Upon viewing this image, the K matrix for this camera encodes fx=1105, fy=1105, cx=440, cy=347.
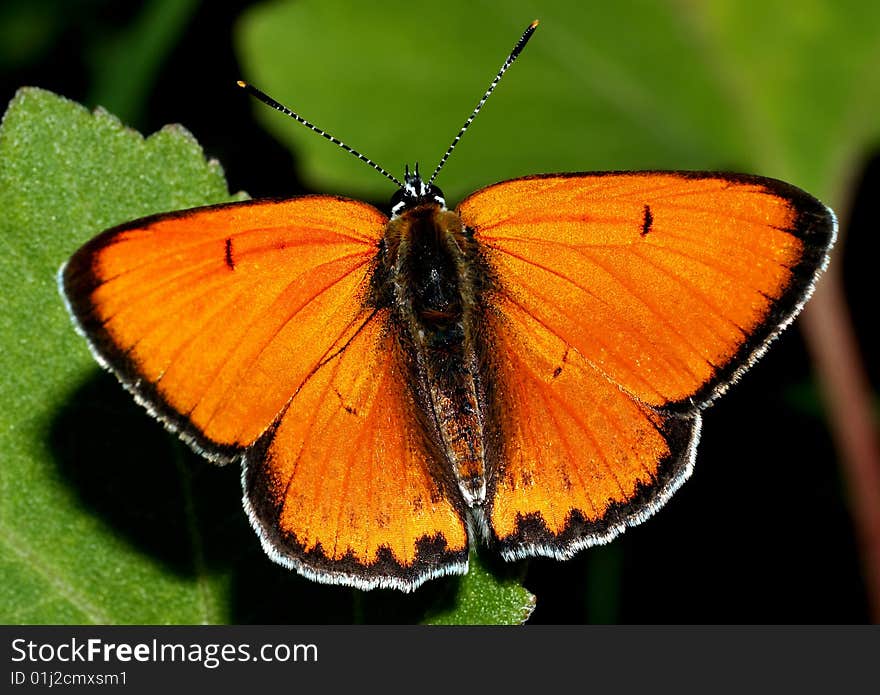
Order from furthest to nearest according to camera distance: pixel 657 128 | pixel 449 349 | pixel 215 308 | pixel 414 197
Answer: pixel 657 128 < pixel 414 197 < pixel 449 349 < pixel 215 308

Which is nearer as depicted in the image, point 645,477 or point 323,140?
point 645,477

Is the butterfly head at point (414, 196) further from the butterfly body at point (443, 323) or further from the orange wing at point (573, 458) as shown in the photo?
the orange wing at point (573, 458)

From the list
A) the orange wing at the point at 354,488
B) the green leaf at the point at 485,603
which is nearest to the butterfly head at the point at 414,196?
the orange wing at the point at 354,488

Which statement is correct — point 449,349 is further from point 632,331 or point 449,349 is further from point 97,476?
point 97,476

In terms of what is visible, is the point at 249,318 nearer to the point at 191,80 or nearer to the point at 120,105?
the point at 120,105

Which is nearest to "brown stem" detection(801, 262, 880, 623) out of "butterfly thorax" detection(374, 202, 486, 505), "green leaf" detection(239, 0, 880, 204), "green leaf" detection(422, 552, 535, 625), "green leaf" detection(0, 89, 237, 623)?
"green leaf" detection(239, 0, 880, 204)

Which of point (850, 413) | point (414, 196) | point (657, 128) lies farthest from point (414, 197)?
point (850, 413)

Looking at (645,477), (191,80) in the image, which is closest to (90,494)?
(645,477)
